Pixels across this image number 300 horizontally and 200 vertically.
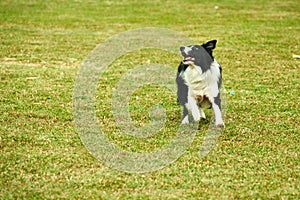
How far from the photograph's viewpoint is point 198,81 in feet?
20.6

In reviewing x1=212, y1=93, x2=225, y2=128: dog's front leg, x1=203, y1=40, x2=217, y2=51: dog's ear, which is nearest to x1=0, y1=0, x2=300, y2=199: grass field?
x1=212, y1=93, x2=225, y2=128: dog's front leg

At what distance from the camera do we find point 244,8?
18.7 m

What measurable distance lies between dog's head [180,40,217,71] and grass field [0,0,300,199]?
2.36 feet

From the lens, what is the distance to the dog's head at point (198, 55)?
611cm

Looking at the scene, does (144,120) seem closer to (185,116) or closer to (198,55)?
(185,116)

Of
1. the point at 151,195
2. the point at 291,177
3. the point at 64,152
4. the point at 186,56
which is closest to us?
the point at 151,195

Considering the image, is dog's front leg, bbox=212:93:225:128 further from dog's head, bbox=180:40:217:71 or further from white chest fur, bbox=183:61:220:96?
dog's head, bbox=180:40:217:71

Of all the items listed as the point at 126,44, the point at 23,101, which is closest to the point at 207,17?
the point at 126,44

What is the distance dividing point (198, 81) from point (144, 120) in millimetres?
855

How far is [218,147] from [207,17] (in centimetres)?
1146

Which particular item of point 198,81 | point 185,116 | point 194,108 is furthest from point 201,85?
point 185,116

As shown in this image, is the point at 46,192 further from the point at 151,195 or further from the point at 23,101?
the point at 23,101

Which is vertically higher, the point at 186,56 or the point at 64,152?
the point at 186,56

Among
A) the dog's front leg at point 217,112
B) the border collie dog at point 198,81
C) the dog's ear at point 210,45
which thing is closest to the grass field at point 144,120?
the dog's front leg at point 217,112
